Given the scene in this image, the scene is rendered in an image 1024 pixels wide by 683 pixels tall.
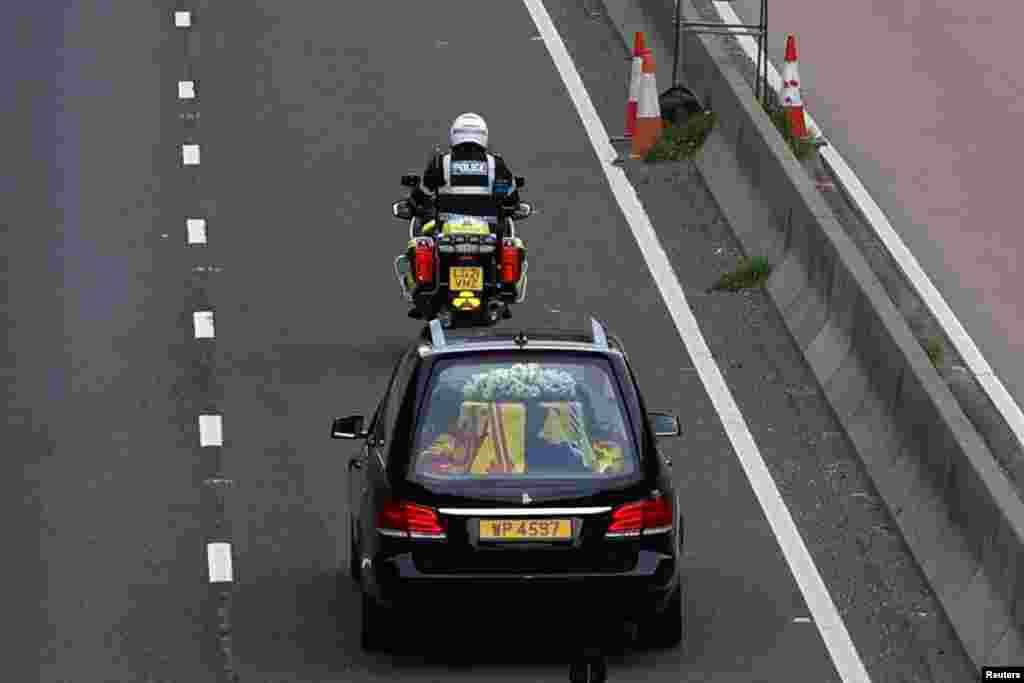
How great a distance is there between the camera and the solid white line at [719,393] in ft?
55.2

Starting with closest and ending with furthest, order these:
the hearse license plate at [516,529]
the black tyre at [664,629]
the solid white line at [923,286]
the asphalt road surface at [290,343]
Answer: the hearse license plate at [516,529], the black tyre at [664,629], the asphalt road surface at [290,343], the solid white line at [923,286]

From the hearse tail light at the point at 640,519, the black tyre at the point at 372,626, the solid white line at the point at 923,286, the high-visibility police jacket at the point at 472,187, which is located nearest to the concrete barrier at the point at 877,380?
the solid white line at the point at 923,286

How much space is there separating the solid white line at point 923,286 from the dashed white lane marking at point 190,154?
5791 mm

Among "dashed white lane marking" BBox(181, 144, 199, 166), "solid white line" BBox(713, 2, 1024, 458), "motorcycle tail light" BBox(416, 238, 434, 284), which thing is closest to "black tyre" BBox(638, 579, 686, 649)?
"solid white line" BBox(713, 2, 1024, 458)

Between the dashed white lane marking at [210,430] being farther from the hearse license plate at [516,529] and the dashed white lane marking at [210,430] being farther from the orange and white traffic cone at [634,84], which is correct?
the orange and white traffic cone at [634,84]

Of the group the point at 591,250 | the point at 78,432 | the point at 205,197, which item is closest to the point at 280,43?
the point at 205,197

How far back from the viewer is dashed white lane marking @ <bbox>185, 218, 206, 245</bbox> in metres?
25.3

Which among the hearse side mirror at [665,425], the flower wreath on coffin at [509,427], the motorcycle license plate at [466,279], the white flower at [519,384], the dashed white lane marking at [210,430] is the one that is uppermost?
the white flower at [519,384]

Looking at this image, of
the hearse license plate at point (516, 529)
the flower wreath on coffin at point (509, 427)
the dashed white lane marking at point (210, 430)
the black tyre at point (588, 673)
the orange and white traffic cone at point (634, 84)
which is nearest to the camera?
the black tyre at point (588, 673)

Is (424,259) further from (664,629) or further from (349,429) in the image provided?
(664,629)

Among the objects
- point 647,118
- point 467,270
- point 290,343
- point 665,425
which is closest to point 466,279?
point 467,270

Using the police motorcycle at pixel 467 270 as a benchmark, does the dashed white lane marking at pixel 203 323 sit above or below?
below

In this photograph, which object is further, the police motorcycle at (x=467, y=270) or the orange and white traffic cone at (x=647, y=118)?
the orange and white traffic cone at (x=647, y=118)

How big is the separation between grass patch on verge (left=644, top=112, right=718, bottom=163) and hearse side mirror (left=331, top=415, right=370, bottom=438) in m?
11.2
